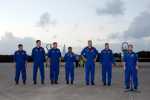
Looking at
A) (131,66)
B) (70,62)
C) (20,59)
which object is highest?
Answer: (20,59)

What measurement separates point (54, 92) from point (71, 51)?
3.61m

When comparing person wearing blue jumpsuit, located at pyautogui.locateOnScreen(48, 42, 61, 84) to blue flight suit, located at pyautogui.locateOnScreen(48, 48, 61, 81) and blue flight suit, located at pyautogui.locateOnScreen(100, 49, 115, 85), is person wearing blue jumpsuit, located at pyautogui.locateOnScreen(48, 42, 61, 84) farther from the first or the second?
blue flight suit, located at pyautogui.locateOnScreen(100, 49, 115, 85)

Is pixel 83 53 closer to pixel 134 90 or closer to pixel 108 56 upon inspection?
pixel 108 56

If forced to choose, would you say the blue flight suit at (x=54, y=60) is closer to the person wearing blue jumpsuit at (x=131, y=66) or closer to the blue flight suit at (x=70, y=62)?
the blue flight suit at (x=70, y=62)

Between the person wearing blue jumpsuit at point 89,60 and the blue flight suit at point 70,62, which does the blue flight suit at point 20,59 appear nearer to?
the blue flight suit at point 70,62

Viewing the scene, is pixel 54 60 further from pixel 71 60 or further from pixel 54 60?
pixel 71 60

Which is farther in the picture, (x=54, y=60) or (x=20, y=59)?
(x=20, y=59)

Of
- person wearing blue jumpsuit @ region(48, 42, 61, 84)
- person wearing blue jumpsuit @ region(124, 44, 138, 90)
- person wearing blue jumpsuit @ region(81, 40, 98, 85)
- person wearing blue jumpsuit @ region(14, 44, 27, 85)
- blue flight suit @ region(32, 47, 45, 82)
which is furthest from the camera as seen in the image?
person wearing blue jumpsuit @ region(14, 44, 27, 85)

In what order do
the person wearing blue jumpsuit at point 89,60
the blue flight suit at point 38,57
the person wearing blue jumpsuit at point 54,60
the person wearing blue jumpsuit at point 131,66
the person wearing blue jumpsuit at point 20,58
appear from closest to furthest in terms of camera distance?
the person wearing blue jumpsuit at point 131,66
the person wearing blue jumpsuit at point 89,60
the blue flight suit at point 38,57
the person wearing blue jumpsuit at point 54,60
the person wearing blue jumpsuit at point 20,58

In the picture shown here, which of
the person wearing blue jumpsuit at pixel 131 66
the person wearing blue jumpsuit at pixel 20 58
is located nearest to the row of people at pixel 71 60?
the person wearing blue jumpsuit at pixel 20 58

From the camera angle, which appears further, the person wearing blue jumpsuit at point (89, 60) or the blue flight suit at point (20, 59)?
the blue flight suit at point (20, 59)

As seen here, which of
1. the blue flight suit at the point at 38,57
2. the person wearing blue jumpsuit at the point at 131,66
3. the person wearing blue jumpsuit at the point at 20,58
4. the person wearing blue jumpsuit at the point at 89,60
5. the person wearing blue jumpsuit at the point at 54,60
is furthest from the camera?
the person wearing blue jumpsuit at the point at 20,58

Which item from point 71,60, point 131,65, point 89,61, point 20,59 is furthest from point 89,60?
point 20,59

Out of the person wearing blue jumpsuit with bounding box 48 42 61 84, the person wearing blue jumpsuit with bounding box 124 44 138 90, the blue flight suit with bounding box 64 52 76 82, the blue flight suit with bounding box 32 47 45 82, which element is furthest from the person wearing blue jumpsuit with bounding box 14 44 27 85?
the person wearing blue jumpsuit with bounding box 124 44 138 90
